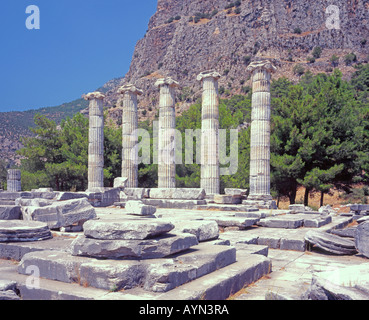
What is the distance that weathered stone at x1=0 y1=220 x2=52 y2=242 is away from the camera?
593 centimetres

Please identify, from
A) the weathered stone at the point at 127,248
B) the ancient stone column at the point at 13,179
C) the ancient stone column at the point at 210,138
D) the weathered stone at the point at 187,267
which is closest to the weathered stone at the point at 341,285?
the weathered stone at the point at 187,267

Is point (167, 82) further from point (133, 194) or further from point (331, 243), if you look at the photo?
point (331, 243)

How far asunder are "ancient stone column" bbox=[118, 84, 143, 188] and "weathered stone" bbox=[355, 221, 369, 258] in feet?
51.6

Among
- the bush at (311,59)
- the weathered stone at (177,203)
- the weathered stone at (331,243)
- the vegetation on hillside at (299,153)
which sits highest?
the bush at (311,59)

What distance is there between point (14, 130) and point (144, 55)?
49.2 metres

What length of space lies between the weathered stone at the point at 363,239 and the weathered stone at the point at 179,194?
31.9 ft

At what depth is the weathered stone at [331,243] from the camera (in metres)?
6.42

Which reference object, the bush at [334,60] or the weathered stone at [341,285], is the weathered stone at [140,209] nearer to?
the weathered stone at [341,285]

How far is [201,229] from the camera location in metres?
5.92

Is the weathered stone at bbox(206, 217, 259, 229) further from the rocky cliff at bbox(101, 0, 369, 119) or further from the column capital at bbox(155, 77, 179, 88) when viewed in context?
the rocky cliff at bbox(101, 0, 369, 119)

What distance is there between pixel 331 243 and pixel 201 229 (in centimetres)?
250

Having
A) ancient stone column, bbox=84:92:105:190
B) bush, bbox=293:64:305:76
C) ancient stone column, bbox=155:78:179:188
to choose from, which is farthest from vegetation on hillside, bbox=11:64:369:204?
bush, bbox=293:64:305:76
